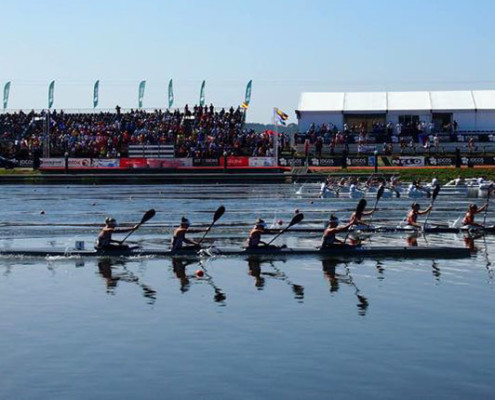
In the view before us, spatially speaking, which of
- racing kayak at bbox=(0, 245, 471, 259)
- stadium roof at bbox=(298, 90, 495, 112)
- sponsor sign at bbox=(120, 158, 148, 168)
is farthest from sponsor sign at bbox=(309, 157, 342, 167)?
racing kayak at bbox=(0, 245, 471, 259)

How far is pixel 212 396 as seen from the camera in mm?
15203

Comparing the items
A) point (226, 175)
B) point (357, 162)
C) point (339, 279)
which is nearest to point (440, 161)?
point (357, 162)

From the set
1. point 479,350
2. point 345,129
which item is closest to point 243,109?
point 345,129

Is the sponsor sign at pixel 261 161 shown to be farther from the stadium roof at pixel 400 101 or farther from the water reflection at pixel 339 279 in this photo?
the water reflection at pixel 339 279

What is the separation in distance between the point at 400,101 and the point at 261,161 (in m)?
14.1

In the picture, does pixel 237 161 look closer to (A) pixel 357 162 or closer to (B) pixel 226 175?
(B) pixel 226 175

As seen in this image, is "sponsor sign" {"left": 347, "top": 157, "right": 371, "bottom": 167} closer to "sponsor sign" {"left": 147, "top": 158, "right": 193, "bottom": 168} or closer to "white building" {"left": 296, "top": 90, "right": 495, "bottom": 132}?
"white building" {"left": 296, "top": 90, "right": 495, "bottom": 132}

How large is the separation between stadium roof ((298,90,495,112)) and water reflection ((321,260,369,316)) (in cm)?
4731

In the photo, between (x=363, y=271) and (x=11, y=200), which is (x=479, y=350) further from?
(x=11, y=200)

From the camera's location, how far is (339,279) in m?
25.1

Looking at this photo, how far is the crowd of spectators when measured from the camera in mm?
69500

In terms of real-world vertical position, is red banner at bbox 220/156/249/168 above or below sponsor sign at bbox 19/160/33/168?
above

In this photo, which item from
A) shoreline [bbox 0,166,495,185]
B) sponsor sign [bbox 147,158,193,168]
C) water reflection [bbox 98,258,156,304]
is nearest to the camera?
water reflection [bbox 98,258,156,304]

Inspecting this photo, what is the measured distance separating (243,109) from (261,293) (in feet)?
173
